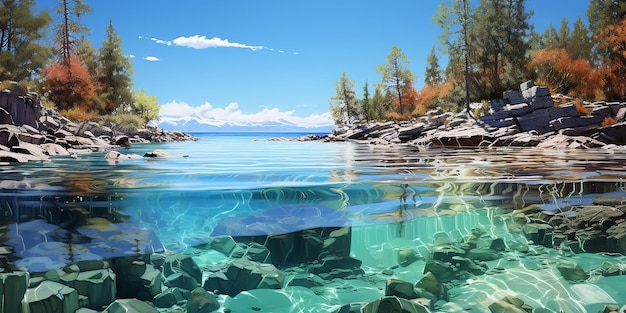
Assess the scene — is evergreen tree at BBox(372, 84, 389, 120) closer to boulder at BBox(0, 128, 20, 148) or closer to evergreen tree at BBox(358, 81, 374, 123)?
evergreen tree at BBox(358, 81, 374, 123)

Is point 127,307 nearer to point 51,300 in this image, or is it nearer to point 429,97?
point 51,300

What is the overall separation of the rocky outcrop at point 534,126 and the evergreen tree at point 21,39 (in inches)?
1040

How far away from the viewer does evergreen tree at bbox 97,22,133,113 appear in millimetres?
49281

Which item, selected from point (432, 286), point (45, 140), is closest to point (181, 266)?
point (432, 286)

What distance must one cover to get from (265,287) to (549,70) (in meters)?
35.3

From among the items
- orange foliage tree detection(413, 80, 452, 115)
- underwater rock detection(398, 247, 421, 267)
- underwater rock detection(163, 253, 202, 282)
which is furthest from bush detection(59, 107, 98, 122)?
underwater rock detection(398, 247, 421, 267)

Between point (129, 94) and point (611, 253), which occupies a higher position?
point (129, 94)

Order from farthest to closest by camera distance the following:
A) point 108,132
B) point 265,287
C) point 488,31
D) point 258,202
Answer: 1. point 488,31
2. point 108,132
3. point 258,202
4. point 265,287

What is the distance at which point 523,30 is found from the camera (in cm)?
3709

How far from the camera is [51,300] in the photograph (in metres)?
4.37

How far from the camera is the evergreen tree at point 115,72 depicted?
162ft

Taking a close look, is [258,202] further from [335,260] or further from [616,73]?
[616,73]

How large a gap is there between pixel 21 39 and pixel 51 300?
34700 mm

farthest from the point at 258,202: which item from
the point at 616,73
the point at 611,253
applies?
the point at 616,73
